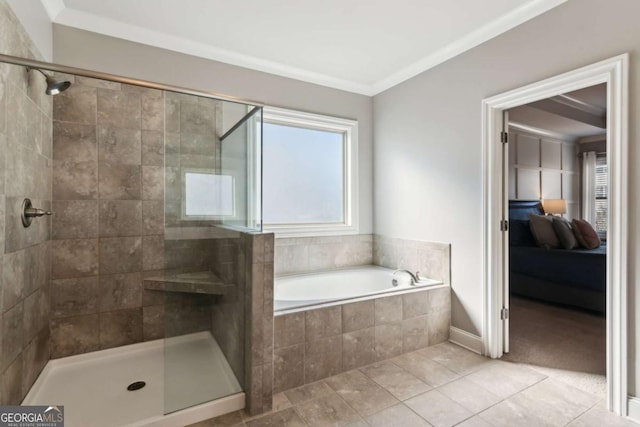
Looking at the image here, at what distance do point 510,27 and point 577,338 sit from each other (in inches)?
103

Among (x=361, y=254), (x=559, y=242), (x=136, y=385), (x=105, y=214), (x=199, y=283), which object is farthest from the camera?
(x=559, y=242)

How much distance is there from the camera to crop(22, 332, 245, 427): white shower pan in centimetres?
166

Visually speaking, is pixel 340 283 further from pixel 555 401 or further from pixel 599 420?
pixel 599 420

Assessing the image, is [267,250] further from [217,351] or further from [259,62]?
[259,62]

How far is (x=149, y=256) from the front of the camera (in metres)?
2.49

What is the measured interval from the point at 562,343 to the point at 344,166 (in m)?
2.57

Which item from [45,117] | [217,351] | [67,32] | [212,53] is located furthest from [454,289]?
[67,32]

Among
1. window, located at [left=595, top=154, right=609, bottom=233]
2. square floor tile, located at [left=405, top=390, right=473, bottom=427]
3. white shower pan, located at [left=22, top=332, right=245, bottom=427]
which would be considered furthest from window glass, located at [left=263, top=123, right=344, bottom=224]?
window, located at [left=595, top=154, right=609, bottom=233]

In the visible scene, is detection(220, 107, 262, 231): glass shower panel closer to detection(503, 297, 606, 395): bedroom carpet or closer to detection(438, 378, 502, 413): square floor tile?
detection(438, 378, 502, 413): square floor tile

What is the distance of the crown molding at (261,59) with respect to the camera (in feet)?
6.88

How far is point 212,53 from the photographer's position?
2.65 meters

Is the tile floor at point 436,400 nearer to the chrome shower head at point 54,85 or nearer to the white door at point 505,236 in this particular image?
the white door at point 505,236

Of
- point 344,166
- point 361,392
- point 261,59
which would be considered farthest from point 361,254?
point 261,59

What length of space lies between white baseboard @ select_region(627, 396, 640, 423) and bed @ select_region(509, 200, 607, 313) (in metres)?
1.92
